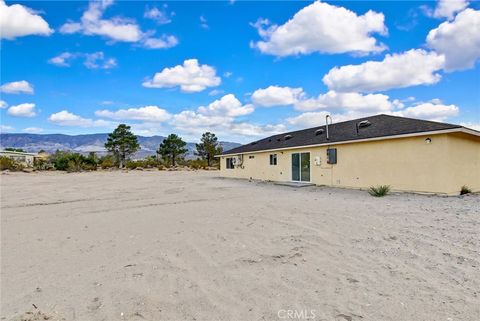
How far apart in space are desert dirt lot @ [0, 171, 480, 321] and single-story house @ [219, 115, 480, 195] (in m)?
3.72

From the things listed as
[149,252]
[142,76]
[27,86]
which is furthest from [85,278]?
[27,86]

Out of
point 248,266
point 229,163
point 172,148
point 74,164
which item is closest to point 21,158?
point 74,164

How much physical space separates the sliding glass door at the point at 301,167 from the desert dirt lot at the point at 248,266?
27.6 ft

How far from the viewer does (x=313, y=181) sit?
48.7 ft

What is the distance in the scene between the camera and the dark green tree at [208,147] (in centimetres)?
4143

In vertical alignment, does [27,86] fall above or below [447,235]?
above

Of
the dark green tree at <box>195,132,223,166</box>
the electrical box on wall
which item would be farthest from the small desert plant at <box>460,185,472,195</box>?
the dark green tree at <box>195,132,223,166</box>

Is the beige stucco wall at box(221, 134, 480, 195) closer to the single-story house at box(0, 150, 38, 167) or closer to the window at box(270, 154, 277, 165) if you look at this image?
the window at box(270, 154, 277, 165)

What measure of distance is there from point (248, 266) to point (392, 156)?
388 inches

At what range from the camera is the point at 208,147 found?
136 feet

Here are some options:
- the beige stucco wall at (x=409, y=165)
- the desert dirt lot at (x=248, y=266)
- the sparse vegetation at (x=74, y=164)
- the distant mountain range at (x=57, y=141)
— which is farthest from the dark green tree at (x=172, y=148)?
the distant mountain range at (x=57, y=141)

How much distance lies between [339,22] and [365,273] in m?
12.0

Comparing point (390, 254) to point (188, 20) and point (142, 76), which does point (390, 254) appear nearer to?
point (188, 20)

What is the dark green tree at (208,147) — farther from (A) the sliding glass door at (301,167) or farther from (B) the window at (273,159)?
(A) the sliding glass door at (301,167)
